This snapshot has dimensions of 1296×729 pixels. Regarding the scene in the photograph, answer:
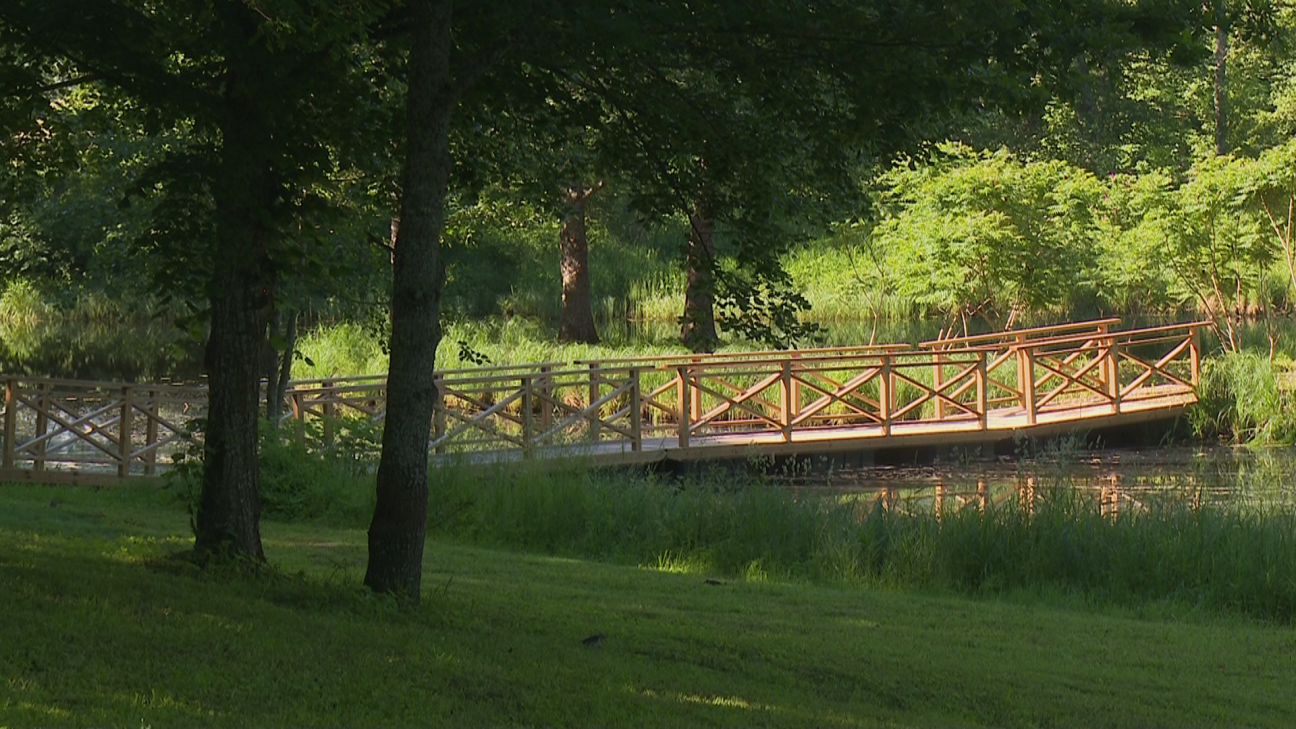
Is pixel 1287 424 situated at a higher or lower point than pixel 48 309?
lower

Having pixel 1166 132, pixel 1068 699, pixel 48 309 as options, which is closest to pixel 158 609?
pixel 1068 699

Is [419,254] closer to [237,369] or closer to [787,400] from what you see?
[237,369]

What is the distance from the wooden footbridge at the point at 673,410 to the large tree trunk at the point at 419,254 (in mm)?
7330

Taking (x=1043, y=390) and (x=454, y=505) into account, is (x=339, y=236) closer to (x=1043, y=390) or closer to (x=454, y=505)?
(x=454, y=505)

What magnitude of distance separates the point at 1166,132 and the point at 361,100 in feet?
122

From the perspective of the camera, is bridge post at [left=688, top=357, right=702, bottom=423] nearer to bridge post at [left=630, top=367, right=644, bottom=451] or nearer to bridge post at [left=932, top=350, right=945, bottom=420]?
bridge post at [left=630, top=367, right=644, bottom=451]

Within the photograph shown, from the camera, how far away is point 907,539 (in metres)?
10.5

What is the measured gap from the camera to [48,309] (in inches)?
1532

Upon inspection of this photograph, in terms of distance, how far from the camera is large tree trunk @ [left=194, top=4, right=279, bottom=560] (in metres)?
6.80

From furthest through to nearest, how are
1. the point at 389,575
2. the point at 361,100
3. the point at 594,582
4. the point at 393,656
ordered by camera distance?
1. the point at 594,582
2. the point at 361,100
3. the point at 389,575
4. the point at 393,656

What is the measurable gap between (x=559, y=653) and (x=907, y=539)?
16.2 feet

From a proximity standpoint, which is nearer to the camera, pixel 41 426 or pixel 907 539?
pixel 907 539

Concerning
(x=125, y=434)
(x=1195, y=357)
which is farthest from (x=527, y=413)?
(x=1195, y=357)

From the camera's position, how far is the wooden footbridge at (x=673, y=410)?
14414 mm
